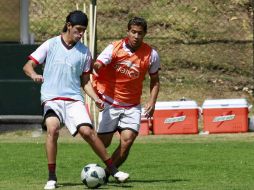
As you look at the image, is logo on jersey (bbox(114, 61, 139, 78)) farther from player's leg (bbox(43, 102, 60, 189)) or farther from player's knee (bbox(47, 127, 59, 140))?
player's knee (bbox(47, 127, 59, 140))

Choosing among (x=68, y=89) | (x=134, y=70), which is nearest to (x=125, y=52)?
(x=134, y=70)

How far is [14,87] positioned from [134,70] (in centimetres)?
747

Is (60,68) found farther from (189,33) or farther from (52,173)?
(189,33)

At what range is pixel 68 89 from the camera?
10328 millimetres

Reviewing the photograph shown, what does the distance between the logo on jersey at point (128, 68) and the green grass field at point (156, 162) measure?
1.18 meters

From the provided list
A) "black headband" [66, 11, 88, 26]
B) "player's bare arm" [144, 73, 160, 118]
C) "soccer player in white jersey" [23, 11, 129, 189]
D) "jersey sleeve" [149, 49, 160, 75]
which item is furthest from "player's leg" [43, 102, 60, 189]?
"jersey sleeve" [149, 49, 160, 75]

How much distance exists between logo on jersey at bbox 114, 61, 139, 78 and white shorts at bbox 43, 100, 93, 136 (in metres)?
0.84

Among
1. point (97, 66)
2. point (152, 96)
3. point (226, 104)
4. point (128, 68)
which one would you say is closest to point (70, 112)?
point (97, 66)

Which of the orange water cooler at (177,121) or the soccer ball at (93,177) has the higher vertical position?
the soccer ball at (93,177)

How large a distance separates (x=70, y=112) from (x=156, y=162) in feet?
10.1

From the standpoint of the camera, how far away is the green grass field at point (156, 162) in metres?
10.5

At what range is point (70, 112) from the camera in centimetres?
1030

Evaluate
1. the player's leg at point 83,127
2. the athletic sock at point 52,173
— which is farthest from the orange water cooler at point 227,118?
the athletic sock at point 52,173

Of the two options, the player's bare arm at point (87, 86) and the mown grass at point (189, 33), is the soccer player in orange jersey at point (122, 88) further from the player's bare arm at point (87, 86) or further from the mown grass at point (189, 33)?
the mown grass at point (189, 33)
